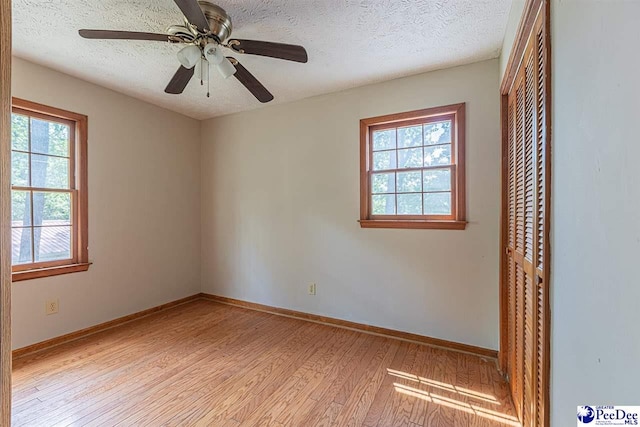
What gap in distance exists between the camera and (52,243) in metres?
2.63

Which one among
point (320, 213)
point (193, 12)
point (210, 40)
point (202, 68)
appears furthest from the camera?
point (320, 213)

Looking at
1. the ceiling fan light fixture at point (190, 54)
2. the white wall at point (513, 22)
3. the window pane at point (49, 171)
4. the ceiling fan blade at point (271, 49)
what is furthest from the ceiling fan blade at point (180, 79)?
the white wall at point (513, 22)

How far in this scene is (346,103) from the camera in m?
2.95

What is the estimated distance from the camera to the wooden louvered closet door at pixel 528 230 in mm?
1074

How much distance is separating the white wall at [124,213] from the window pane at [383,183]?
250cm

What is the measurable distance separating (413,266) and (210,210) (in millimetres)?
2762

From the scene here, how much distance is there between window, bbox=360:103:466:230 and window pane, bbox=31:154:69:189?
9.46 feet

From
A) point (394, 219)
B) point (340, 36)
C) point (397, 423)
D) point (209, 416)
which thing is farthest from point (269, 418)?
point (340, 36)

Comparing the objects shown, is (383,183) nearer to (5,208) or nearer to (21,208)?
(5,208)

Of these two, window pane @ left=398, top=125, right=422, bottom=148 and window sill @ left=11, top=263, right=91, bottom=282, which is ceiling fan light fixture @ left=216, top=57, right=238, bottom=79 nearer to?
window pane @ left=398, top=125, right=422, bottom=148

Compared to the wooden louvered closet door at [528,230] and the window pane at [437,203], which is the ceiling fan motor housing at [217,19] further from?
the window pane at [437,203]

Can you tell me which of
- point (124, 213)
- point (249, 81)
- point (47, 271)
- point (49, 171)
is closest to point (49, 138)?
point (49, 171)

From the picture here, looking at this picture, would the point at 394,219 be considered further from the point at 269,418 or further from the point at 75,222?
the point at 75,222
